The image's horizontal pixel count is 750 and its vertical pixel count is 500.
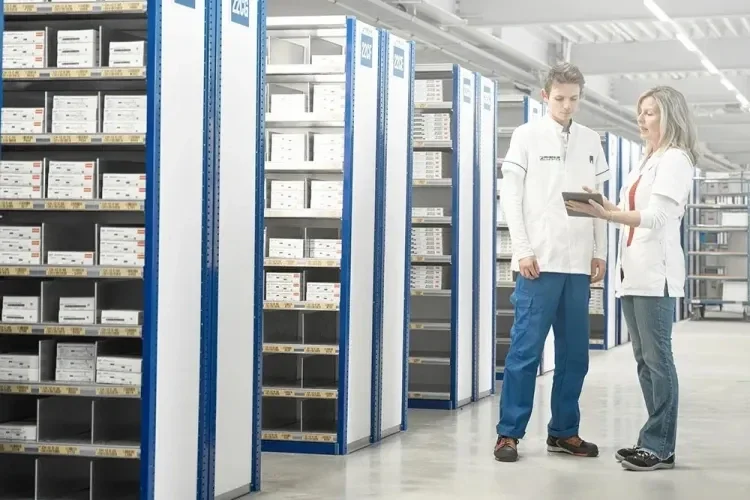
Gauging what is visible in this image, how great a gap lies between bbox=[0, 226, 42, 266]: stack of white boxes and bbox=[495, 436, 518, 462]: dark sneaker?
2894mm

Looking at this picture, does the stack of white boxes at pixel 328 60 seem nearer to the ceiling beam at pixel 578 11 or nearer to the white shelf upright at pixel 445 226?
the white shelf upright at pixel 445 226

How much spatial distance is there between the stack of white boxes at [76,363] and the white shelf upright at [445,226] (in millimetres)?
4288

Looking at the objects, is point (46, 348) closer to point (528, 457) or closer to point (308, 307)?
point (308, 307)

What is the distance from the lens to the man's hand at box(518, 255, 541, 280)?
21.8 ft

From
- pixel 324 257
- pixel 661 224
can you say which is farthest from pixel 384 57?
pixel 661 224

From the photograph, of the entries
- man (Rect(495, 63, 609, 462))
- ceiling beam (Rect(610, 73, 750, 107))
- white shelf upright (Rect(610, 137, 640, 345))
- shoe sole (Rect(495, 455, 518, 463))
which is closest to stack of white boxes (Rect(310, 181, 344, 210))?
man (Rect(495, 63, 609, 462))

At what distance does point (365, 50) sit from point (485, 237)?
3089 mm

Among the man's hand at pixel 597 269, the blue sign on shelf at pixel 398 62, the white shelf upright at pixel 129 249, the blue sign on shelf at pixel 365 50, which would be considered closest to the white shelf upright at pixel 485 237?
the blue sign on shelf at pixel 398 62

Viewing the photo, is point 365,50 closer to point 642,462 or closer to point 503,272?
point 642,462

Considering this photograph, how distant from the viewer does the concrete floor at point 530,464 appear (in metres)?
5.99

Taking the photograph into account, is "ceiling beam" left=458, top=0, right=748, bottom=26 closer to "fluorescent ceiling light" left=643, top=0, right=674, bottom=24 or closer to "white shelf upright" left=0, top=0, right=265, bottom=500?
"fluorescent ceiling light" left=643, top=0, right=674, bottom=24

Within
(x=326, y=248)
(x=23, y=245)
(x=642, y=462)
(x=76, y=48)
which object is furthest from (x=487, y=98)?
(x=23, y=245)

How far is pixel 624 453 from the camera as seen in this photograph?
675cm

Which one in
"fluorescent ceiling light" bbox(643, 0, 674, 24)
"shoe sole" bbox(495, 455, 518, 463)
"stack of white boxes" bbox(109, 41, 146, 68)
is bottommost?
"shoe sole" bbox(495, 455, 518, 463)
